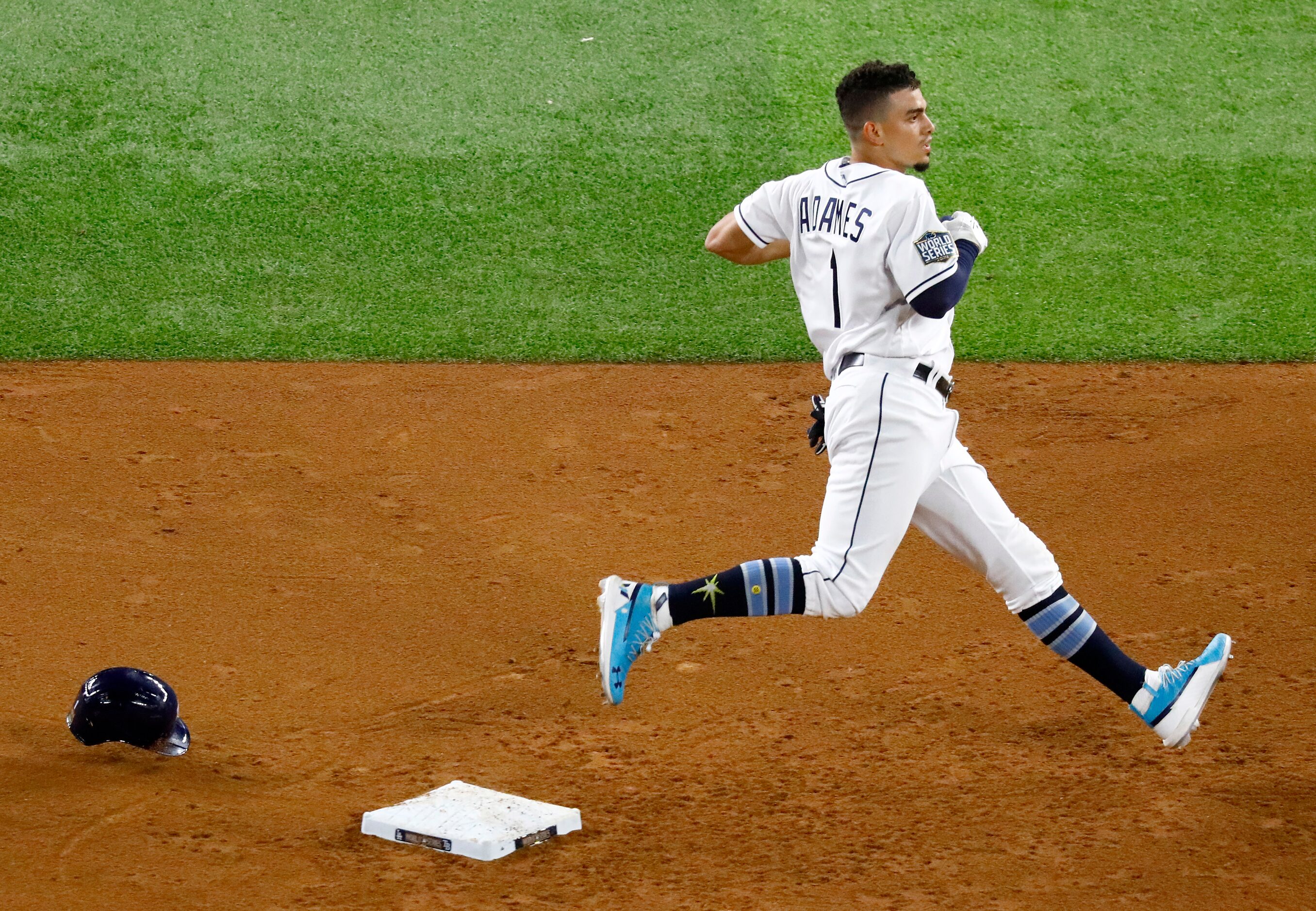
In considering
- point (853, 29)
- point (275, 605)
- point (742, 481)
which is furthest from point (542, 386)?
point (853, 29)

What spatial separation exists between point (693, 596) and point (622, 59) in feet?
19.1

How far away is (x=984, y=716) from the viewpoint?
13.7ft

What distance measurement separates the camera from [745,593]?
3725 mm

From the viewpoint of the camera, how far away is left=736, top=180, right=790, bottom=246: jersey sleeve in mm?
3963

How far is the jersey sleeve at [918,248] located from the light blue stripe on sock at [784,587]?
2.39 ft

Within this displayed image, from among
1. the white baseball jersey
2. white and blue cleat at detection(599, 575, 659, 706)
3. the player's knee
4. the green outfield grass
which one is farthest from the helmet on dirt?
the green outfield grass

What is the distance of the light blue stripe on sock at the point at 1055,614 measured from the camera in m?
3.81

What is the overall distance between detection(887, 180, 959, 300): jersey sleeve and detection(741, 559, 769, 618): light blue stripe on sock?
0.77 m

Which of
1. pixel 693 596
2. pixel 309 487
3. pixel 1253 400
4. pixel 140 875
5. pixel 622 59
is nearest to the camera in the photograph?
pixel 140 875

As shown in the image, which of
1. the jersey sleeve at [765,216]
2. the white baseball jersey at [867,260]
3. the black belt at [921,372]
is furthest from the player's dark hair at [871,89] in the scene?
the black belt at [921,372]

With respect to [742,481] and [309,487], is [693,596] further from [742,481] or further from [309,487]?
[309,487]

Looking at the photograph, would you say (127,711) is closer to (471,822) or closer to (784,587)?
(471,822)

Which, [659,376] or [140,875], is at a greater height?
[659,376]

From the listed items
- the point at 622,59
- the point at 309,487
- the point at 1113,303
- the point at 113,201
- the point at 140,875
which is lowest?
the point at 140,875
